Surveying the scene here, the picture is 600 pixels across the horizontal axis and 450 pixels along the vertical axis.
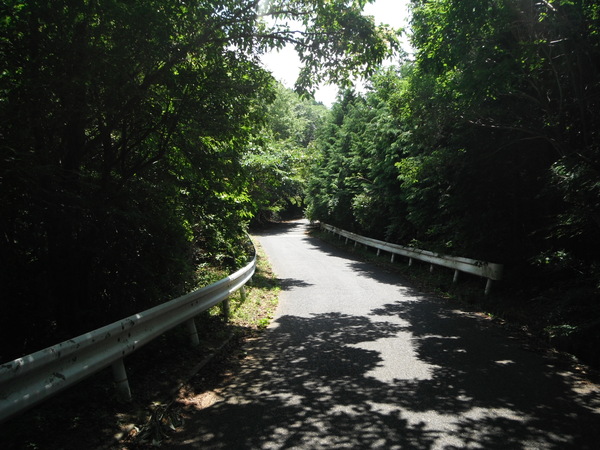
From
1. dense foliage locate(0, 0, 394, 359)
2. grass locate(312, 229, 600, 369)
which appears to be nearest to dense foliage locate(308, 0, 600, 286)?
grass locate(312, 229, 600, 369)

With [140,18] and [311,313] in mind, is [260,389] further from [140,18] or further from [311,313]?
[140,18]

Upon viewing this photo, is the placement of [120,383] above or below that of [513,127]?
below

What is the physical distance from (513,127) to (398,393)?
5504 mm

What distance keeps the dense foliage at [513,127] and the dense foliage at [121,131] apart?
6.33ft

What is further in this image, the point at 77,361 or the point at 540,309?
the point at 540,309

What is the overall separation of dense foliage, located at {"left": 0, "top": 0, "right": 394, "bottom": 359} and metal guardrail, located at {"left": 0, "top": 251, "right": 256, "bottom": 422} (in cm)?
102

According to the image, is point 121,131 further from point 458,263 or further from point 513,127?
point 458,263

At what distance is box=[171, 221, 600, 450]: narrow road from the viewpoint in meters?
3.31

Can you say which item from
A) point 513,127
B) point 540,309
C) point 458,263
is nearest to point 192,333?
point 540,309

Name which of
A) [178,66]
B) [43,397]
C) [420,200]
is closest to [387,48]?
[178,66]

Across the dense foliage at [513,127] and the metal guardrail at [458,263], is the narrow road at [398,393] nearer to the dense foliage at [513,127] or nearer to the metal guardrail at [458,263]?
the metal guardrail at [458,263]

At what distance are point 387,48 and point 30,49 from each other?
16.0 ft

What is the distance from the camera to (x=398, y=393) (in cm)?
417

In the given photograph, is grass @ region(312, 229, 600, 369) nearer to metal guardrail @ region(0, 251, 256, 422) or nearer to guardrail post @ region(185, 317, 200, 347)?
guardrail post @ region(185, 317, 200, 347)
